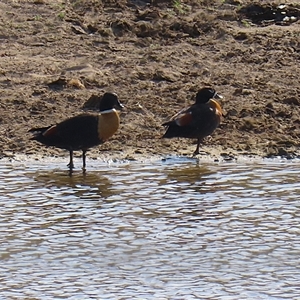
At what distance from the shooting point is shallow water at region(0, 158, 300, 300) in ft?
23.7

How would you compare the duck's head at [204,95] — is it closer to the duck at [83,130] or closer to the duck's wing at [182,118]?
the duck's wing at [182,118]

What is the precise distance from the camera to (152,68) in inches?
485

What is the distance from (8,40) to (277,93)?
3.15 m

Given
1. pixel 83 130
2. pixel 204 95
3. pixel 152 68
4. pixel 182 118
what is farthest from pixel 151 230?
pixel 152 68

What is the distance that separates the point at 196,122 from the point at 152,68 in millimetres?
1785

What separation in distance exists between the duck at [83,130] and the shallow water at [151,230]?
0.71 ft

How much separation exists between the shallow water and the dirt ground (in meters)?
0.60

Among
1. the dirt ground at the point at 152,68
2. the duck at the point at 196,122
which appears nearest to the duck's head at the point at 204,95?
the duck at the point at 196,122

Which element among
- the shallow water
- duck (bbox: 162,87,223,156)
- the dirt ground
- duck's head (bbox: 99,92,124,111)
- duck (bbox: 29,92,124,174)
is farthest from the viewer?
the dirt ground

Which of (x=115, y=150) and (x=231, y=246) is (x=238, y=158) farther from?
(x=231, y=246)

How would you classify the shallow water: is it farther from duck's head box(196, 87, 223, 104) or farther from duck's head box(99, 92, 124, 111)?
duck's head box(196, 87, 223, 104)

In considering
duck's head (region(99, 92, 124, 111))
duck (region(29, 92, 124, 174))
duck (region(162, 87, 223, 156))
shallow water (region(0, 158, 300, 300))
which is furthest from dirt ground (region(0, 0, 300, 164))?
shallow water (region(0, 158, 300, 300))

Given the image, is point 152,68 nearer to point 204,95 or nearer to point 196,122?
point 204,95

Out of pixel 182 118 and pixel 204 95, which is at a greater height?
pixel 204 95
